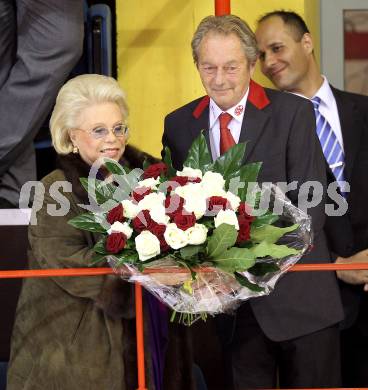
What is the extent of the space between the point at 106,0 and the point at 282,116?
1.97 metres

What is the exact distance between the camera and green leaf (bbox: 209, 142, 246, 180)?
12.3 feet

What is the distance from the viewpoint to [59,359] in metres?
3.96

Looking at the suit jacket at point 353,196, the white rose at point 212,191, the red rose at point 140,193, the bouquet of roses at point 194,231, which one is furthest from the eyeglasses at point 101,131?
the suit jacket at point 353,196

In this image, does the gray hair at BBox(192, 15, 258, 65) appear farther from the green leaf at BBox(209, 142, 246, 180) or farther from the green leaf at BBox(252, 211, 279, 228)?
the green leaf at BBox(252, 211, 279, 228)

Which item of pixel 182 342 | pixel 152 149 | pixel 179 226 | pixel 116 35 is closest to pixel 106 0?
pixel 116 35

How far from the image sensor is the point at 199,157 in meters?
3.84

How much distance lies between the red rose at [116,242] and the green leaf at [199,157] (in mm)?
420

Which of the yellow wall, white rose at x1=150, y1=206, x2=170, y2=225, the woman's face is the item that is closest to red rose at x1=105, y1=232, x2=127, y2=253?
white rose at x1=150, y1=206, x2=170, y2=225

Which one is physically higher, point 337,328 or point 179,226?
point 179,226

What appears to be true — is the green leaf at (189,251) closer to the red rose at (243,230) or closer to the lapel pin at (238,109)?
the red rose at (243,230)

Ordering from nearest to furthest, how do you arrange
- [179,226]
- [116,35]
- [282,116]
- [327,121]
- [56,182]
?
[179,226]
[56,182]
[282,116]
[327,121]
[116,35]

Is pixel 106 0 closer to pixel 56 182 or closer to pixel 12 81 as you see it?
pixel 12 81

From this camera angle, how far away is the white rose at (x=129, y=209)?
359cm

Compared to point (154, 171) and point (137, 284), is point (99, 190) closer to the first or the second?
point (154, 171)
